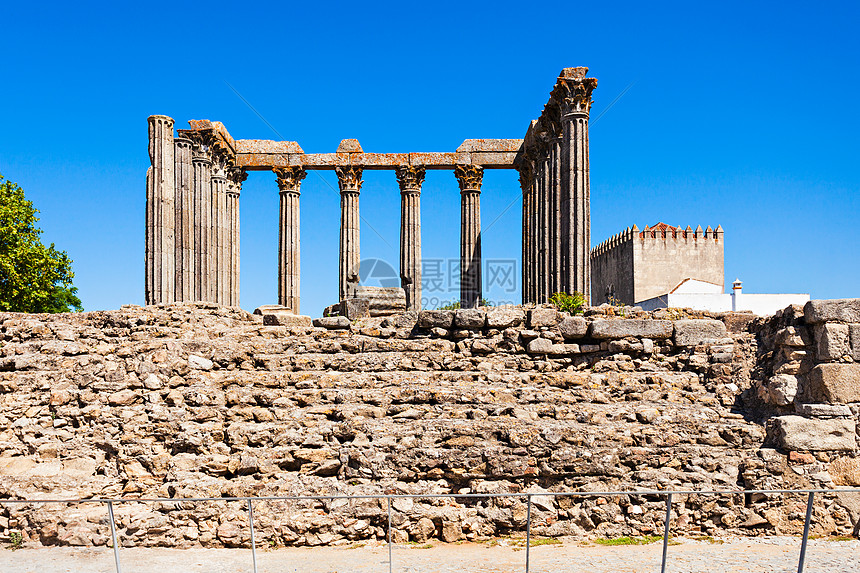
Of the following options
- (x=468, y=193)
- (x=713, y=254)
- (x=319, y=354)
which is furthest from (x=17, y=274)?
(x=713, y=254)

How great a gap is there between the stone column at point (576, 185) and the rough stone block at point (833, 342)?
7390mm

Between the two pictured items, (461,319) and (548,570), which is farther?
(461,319)

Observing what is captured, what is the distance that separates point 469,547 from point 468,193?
59.1 ft

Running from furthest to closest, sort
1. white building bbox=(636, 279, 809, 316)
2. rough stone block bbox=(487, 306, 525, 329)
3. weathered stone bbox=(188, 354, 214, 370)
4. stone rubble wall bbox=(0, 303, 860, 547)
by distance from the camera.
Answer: white building bbox=(636, 279, 809, 316) < rough stone block bbox=(487, 306, 525, 329) < weathered stone bbox=(188, 354, 214, 370) < stone rubble wall bbox=(0, 303, 860, 547)

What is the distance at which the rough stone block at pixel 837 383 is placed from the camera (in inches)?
352

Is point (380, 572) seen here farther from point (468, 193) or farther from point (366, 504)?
point (468, 193)

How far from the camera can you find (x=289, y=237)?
25547 mm

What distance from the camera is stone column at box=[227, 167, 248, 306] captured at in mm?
25391

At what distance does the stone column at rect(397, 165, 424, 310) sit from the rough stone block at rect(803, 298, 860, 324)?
16.4 metres

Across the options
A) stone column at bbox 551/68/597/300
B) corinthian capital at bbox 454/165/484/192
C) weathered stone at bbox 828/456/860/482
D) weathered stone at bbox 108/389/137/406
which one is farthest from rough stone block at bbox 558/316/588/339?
corinthian capital at bbox 454/165/484/192

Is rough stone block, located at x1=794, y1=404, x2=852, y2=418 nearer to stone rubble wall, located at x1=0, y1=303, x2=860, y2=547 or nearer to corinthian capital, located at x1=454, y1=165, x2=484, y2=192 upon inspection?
stone rubble wall, located at x1=0, y1=303, x2=860, y2=547

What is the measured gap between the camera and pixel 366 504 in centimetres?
803

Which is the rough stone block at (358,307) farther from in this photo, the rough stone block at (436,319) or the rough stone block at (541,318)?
the rough stone block at (541,318)

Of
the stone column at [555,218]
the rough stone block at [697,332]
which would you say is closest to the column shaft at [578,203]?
the stone column at [555,218]
